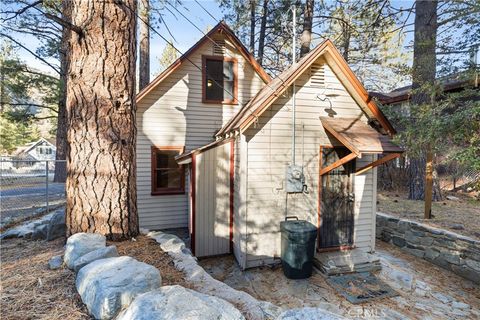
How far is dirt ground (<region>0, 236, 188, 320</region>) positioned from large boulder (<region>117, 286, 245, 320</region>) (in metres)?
0.54

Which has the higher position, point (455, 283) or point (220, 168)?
point (220, 168)

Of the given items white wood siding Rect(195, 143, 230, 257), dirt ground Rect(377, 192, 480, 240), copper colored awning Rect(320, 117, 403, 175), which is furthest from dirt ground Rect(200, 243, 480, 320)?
copper colored awning Rect(320, 117, 403, 175)

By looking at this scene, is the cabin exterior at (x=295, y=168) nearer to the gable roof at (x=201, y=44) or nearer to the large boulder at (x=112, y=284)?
the gable roof at (x=201, y=44)

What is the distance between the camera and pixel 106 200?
3.21 m

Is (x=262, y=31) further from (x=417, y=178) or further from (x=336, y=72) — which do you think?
(x=417, y=178)

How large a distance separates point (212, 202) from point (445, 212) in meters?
6.58

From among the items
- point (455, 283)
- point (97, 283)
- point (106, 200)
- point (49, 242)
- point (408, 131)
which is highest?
point (408, 131)

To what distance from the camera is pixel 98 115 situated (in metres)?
3.15

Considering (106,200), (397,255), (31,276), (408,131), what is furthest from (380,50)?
(31,276)

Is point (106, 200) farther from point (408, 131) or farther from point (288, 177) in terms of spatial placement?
point (408, 131)

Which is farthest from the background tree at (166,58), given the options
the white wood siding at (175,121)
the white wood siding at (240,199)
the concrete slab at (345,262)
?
the concrete slab at (345,262)

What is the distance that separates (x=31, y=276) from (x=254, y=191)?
3.82 m

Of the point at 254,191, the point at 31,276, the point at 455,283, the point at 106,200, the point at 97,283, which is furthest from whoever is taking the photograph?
the point at 254,191

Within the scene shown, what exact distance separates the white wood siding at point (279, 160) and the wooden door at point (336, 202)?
0.25m
